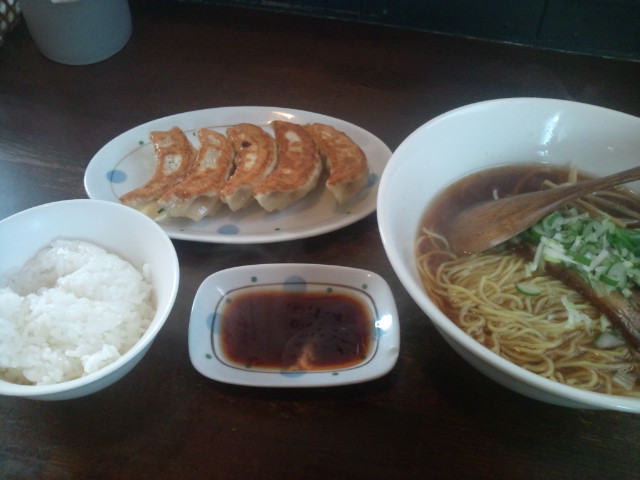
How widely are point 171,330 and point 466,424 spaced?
65 centimetres

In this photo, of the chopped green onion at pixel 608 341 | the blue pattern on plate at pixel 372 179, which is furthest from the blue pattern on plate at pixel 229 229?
the chopped green onion at pixel 608 341

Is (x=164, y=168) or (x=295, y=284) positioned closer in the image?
(x=295, y=284)

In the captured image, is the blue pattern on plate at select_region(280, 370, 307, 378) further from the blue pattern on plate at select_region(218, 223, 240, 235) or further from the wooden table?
the blue pattern on plate at select_region(218, 223, 240, 235)

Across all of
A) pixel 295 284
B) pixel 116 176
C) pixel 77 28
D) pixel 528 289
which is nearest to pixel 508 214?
pixel 528 289

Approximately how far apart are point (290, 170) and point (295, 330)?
504 millimetres

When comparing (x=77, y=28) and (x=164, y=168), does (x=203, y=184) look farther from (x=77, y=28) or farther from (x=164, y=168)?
(x=77, y=28)

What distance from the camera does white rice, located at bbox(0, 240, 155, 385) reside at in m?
0.93

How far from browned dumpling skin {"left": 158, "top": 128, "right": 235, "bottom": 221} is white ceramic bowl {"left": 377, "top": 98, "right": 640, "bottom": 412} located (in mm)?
566

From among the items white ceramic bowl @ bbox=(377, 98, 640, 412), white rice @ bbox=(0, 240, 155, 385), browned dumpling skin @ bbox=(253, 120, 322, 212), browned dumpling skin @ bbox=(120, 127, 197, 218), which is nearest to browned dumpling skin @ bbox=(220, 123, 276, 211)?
browned dumpling skin @ bbox=(253, 120, 322, 212)

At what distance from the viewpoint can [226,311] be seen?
3.79ft

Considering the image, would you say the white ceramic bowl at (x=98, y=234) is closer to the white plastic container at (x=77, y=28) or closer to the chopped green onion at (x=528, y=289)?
the chopped green onion at (x=528, y=289)

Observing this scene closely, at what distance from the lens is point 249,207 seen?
147cm

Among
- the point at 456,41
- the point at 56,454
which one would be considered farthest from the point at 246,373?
the point at 456,41

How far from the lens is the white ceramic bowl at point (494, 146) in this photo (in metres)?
1.05
